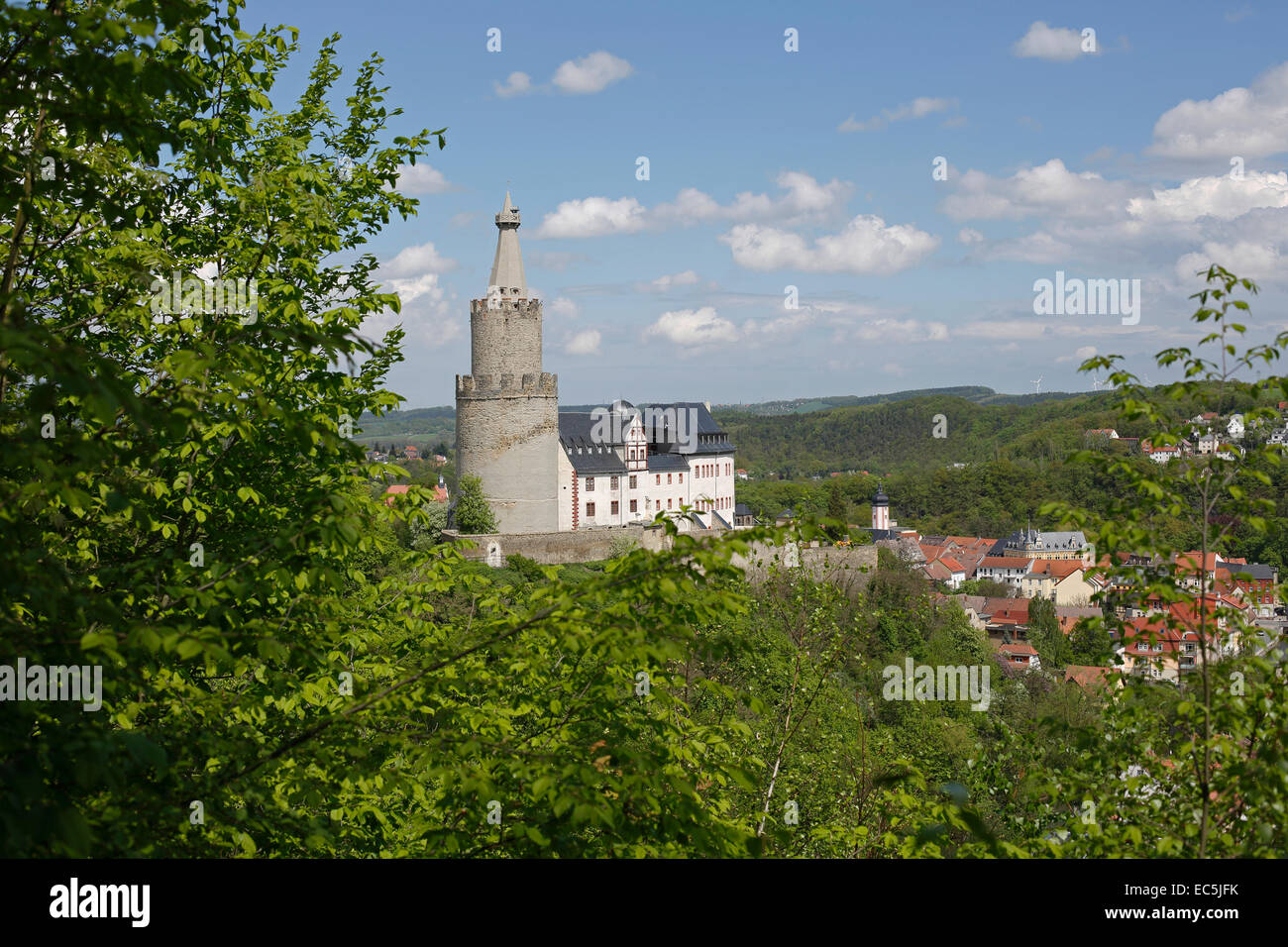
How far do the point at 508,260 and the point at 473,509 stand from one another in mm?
13054

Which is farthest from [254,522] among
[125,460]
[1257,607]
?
[1257,607]

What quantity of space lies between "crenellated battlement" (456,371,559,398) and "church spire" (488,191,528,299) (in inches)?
168

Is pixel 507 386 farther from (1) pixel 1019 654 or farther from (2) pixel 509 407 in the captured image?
(1) pixel 1019 654

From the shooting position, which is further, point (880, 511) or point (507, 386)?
point (880, 511)

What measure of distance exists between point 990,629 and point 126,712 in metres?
61.0

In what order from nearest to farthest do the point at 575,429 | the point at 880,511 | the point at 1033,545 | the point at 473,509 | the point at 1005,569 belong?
the point at 473,509 < the point at 575,429 < the point at 880,511 < the point at 1005,569 < the point at 1033,545

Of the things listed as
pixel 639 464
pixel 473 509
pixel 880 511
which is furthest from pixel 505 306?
pixel 880 511

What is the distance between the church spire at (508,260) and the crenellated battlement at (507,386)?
4.28 meters

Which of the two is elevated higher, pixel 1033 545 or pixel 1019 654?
pixel 1033 545

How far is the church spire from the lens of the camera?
1988 inches


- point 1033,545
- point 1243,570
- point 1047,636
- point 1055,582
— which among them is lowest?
point 1055,582

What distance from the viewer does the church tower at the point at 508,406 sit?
49.6 meters

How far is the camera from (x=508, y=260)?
50.9 m
